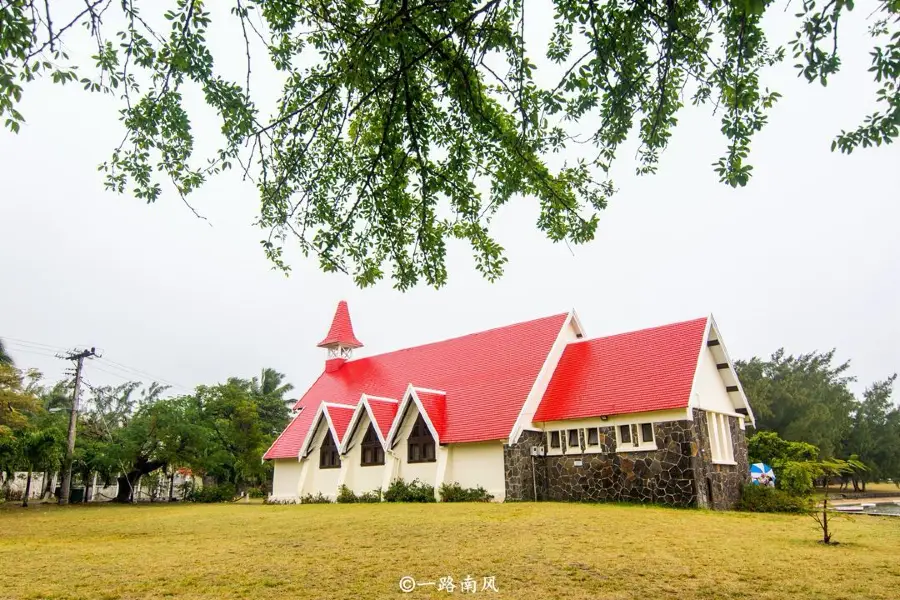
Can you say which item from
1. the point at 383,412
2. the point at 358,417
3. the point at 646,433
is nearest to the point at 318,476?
the point at 358,417

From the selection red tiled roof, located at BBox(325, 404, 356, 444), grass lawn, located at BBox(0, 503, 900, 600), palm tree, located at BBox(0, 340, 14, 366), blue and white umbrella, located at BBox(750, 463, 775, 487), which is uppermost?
palm tree, located at BBox(0, 340, 14, 366)

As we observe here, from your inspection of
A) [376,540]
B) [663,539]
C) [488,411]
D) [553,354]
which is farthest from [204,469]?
[663,539]

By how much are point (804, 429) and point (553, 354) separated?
23.9 meters

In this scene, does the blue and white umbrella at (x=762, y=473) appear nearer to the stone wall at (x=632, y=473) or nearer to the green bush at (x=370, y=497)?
the stone wall at (x=632, y=473)

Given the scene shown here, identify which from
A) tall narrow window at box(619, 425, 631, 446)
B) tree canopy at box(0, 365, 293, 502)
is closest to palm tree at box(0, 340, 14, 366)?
tree canopy at box(0, 365, 293, 502)

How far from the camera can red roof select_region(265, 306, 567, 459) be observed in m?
21.1

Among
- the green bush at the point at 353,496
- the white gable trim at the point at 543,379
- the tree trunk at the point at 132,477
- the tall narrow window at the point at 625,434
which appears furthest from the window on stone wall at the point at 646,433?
the tree trunk at the point at 132,477

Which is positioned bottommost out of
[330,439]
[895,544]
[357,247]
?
[895,544]

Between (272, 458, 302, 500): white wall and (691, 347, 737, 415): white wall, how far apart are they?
16.1 metres

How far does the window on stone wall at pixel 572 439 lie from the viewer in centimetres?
1982

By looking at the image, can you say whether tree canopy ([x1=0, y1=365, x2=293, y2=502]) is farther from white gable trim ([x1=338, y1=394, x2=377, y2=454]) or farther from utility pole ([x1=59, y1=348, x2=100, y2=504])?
white gable trim ([x1=338, y1=394, x2=377, y2=454])

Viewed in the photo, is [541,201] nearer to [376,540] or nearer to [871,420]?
[376,540]

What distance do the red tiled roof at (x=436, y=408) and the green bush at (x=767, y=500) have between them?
9.73 metres

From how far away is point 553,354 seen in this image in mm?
22891
